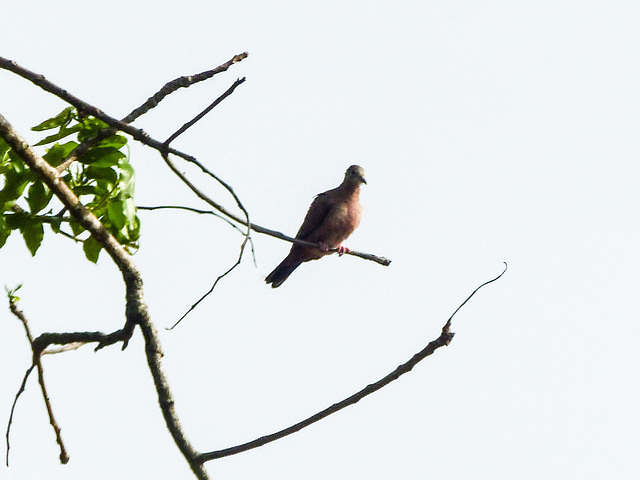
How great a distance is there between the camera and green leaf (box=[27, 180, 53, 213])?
3.74m

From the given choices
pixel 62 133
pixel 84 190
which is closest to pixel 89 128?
pixel 62 133

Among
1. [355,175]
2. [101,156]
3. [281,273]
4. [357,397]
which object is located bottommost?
[357,397]

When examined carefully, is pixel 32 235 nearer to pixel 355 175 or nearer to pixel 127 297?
pixel 127 297

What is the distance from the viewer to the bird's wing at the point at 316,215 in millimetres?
9867

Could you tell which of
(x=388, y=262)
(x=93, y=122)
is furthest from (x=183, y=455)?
(x=388, y=262)

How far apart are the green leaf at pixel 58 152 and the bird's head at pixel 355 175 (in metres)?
6.30

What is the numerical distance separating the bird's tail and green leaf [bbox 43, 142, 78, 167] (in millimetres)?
6145

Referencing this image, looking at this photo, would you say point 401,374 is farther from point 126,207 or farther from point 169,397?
point 126,207

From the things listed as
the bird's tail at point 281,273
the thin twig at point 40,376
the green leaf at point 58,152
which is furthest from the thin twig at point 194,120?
the bird's tail at point 281,273

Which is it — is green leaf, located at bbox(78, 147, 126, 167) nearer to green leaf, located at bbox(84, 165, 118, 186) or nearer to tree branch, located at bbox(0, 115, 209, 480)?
green leaf, located at bbox(84, 165, 118, 186)

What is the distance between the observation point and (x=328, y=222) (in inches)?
381

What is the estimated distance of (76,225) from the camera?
3.86 meters

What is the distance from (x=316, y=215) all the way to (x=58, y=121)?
237 inches

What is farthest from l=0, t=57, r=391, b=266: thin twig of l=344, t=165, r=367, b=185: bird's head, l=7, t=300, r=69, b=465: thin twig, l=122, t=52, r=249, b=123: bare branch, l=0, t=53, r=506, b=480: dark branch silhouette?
l=344, t=165, r=367, b=185: bird's head
